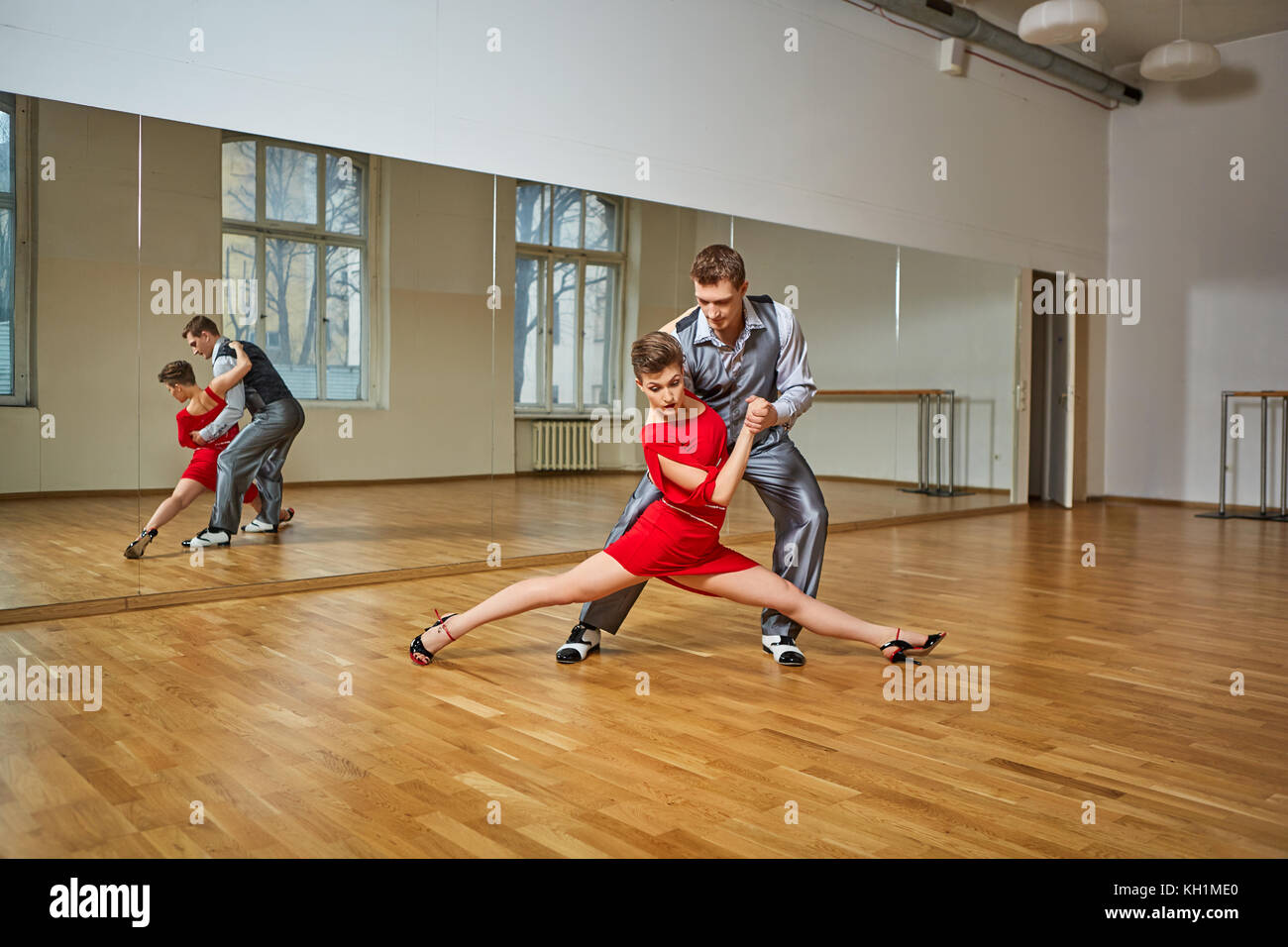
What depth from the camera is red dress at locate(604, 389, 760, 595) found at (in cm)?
317

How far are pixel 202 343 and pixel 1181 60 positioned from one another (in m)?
7.61

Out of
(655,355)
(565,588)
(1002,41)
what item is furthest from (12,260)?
(1002,41)

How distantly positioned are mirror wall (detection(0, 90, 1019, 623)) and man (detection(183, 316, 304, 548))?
5cm

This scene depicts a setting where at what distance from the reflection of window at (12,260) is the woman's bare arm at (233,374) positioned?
0.76 metres

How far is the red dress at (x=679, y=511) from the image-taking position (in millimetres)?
3168

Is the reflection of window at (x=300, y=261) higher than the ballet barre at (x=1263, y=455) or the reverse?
higher

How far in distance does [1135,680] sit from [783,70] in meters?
5.30

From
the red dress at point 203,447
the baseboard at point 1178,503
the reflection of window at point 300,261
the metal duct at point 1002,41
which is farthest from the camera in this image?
the baseboard at point 1178,503

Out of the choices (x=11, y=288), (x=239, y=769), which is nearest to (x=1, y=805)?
(x=239, y=769)

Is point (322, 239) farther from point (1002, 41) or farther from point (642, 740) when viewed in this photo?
point (1002, 41)

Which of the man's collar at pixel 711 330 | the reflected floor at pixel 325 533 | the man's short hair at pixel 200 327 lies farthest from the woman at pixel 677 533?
the man's short hair at pixel 200 327

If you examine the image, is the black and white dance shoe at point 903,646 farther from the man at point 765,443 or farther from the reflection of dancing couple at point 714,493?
the man at point 765,443

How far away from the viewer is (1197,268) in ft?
33.4

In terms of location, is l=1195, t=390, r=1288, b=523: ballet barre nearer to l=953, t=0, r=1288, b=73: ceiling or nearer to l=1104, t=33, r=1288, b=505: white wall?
l=1104, t=33, r=1288, b=505: white wall
